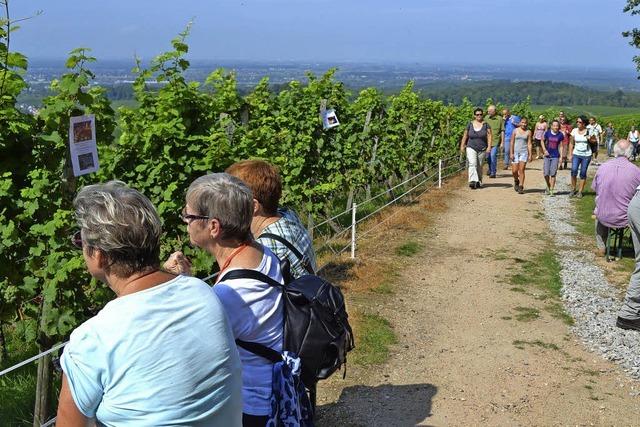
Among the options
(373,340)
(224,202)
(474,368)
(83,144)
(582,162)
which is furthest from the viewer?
(582,162)

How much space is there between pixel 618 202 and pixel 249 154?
5346 mm

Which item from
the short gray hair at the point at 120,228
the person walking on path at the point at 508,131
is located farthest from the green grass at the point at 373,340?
the person walking on path at the point at 508,131

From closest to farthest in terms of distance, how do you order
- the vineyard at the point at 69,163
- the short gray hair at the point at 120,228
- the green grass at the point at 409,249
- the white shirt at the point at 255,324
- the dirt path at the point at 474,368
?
1. the short gray hair at the point at 120,228
2. the white shirt at the point at 255,324
3. the vineyard at the point at 69,163
4. the dirt path at the point at 474,368
5. the green grass at the point at 409,249

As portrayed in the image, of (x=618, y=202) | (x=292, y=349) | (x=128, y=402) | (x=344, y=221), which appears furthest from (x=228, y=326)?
(x=344, y=221)

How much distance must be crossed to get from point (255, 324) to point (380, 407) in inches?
116

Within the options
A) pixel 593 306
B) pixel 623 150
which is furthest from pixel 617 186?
pixel 593 306

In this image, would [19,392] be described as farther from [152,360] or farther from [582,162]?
[582,162]

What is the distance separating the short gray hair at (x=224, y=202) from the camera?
111 inches

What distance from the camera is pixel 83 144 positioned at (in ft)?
15.1

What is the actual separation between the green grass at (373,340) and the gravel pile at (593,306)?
1.99m

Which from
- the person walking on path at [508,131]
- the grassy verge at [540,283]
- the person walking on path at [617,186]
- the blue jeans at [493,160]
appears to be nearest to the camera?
the grassy verge at [540,283]

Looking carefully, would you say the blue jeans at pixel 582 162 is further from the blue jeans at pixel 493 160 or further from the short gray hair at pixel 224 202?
the short gray hair at pixel 224 202

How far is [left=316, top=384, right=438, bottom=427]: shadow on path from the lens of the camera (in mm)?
5258

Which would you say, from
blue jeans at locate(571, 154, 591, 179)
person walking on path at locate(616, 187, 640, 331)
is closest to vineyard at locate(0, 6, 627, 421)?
person walking on path at locate(616, 187, 640, 331)
